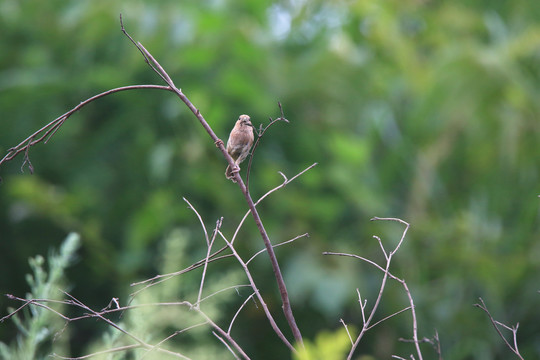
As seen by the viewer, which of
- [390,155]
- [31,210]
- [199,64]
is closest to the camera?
[31,210]

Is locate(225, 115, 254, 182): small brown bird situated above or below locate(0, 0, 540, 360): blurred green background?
above

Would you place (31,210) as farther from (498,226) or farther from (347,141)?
(498,226)

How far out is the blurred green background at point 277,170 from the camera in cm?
299

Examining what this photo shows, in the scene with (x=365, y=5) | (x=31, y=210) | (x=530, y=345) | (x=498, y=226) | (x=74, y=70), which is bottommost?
(x=530, y=345)

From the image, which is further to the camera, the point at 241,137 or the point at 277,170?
the point at 277,170

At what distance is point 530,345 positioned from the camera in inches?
117

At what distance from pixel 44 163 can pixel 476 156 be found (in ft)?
7.28

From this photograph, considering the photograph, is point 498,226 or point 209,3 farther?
point 209,3

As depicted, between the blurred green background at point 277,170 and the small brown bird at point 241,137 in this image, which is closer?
the small brown bird at point 241,137

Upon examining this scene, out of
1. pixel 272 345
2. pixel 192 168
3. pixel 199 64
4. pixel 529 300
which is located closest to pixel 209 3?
pixel 199 64

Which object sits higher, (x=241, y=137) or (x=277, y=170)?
(x=241, y=137)

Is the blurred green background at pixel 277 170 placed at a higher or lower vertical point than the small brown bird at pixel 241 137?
lower

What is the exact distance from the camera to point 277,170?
2971 millimetres

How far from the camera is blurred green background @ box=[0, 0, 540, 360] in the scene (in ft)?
9.80
